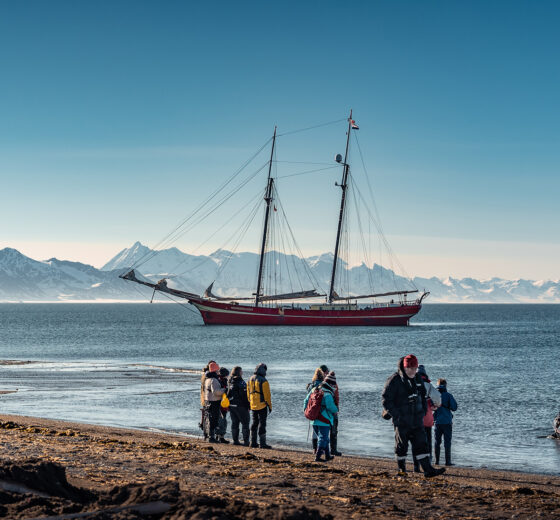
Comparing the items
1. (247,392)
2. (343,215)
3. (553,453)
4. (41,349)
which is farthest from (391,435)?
(343,215)

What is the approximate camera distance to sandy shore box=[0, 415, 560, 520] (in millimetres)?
7289

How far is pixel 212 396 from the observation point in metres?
15.5

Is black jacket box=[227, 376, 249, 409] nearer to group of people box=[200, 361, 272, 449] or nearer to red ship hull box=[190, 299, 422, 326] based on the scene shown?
group of people box=[200, 361, 272, 449]

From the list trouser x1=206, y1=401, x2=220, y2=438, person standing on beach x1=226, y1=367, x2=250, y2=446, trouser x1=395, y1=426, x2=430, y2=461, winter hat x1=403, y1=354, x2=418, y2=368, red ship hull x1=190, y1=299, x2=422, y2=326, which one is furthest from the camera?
red ship hull x1=190, y1=299, x2=422, y2=326

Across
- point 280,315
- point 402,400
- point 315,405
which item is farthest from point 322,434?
point 280,315

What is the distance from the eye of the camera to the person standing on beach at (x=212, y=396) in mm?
15320

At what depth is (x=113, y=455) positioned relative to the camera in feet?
39.5

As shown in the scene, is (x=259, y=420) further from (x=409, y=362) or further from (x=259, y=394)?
(x=409, y=362)

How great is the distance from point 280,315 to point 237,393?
89.0 meters

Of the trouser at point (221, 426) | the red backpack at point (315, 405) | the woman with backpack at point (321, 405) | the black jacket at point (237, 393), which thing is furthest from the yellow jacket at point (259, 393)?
the red backpack at point (315, 405)

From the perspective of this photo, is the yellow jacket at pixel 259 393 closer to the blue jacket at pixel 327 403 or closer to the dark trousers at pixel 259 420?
the dark trousers at pixel 259 420

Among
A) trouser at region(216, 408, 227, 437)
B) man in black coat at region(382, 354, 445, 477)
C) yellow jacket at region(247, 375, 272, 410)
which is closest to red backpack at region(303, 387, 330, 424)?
man in black coat at region(382, 354, 445, 477)

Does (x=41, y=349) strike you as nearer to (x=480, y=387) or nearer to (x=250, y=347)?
(x=250, y=347)

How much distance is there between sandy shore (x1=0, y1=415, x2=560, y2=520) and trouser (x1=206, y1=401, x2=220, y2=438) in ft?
4.05
